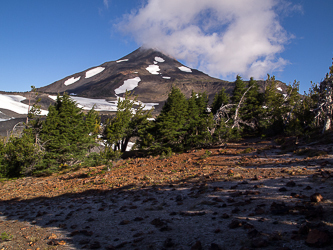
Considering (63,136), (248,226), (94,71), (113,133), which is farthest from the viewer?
(94,71)

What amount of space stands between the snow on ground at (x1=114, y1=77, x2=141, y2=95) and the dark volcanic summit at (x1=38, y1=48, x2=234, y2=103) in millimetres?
1498

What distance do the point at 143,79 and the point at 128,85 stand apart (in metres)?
9.65

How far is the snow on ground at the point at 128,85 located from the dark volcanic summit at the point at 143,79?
1.50 meters

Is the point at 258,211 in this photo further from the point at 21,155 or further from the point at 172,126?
the point at 21,155

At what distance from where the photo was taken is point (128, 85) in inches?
4011

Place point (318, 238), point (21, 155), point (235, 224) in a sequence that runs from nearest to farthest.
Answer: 1. point (318, 238)
2. point (235, 224)
3. point (21, 155)

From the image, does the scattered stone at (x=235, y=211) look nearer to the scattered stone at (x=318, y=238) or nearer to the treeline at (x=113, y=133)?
the scattered stone at (x=318, y=238)

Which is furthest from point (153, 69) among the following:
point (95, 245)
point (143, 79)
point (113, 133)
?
point (95, 245)

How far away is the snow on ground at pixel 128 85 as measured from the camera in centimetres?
9688

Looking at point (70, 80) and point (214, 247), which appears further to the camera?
point (70, 80)

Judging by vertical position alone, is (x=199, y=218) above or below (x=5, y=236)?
above

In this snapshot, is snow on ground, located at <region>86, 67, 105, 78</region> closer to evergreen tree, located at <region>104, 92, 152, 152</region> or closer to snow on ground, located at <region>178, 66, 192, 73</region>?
snow on ground, located at <region>178, 66, 192, 73</region>

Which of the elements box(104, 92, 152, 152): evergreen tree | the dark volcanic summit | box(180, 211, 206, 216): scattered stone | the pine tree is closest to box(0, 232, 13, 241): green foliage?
box(180, 211, 206, 216): scattered stone

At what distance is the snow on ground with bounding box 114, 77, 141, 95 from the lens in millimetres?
96875
